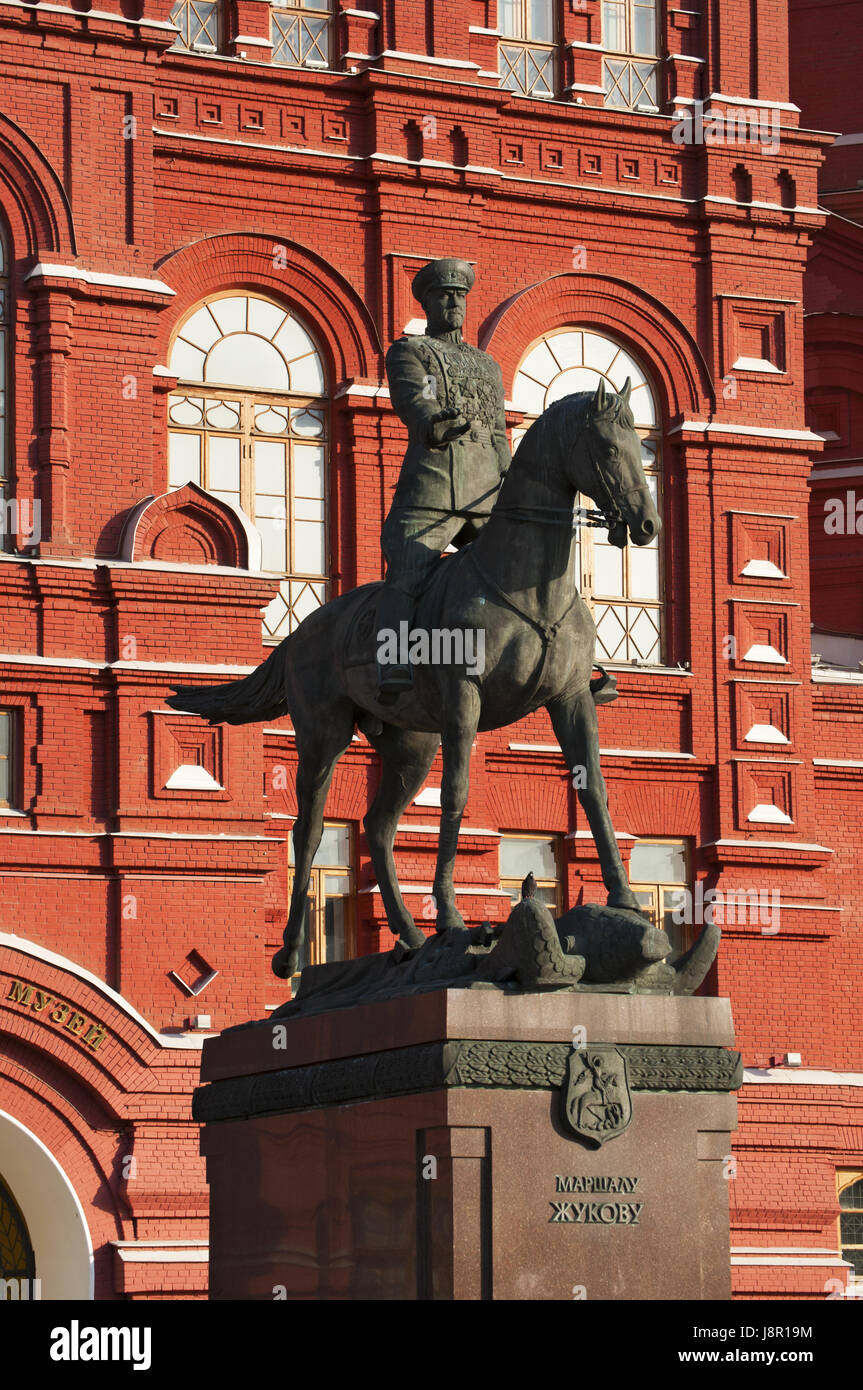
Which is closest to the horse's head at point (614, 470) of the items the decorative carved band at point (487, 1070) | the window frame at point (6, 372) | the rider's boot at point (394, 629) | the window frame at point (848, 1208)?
the rider's boot at point (394, 629)

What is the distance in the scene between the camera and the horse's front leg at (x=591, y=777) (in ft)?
41.7

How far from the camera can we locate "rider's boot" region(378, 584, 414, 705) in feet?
43.2

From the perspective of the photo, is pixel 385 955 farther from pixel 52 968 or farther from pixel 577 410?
pixel 52 968

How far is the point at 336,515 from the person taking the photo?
83.1 feet

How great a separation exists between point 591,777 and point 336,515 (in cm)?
1270

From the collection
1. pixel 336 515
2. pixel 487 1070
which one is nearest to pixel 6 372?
pixel 336 515

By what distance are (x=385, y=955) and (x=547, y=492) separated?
243cm

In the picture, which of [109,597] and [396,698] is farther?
[109,597]

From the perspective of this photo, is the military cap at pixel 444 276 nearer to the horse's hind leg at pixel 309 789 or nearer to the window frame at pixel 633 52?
the horse's hind leg at pixel 309 789

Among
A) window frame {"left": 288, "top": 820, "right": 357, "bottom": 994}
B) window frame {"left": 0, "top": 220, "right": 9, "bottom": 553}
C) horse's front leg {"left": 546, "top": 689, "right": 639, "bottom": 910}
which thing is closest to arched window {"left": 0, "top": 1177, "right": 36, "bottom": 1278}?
window frame {"left": 288, "top": 820, "right": 357, "bottom": 994}

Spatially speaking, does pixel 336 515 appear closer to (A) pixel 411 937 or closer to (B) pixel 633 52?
(B) pixel 633 52

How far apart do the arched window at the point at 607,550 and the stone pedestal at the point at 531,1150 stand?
14143mm

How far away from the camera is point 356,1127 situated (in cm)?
1252

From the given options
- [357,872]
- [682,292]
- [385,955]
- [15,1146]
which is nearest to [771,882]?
[357,872]
